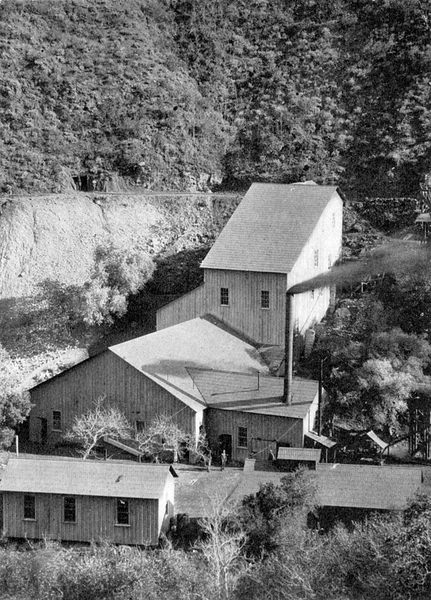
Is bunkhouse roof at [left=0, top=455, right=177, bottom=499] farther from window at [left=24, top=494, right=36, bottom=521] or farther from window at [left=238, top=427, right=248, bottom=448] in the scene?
window at [left=238, top=427, right=248, bottom=448]

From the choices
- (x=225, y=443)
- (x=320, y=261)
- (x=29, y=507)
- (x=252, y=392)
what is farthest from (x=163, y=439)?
(x=320, y=261)

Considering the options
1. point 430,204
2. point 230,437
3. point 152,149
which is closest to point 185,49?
point 152,149

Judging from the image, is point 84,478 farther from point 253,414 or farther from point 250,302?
point 250,302

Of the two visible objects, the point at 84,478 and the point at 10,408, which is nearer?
the point at 84,478

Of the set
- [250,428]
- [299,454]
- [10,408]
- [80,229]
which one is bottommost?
[299,454]

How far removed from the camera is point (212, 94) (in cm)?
6994

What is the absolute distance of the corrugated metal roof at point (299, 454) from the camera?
3822 cm

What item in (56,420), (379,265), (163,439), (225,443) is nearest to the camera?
(163,439)

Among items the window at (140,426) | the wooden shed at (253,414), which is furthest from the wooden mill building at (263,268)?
the window at (140,426)

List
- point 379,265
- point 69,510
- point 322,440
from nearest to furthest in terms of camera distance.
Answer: point 69,510 < point 322,440 < point 379,265

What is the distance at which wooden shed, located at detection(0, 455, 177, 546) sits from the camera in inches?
1337

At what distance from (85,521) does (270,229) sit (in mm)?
19473

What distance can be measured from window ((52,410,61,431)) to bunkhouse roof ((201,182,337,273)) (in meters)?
9.80

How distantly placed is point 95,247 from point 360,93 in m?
22.3
